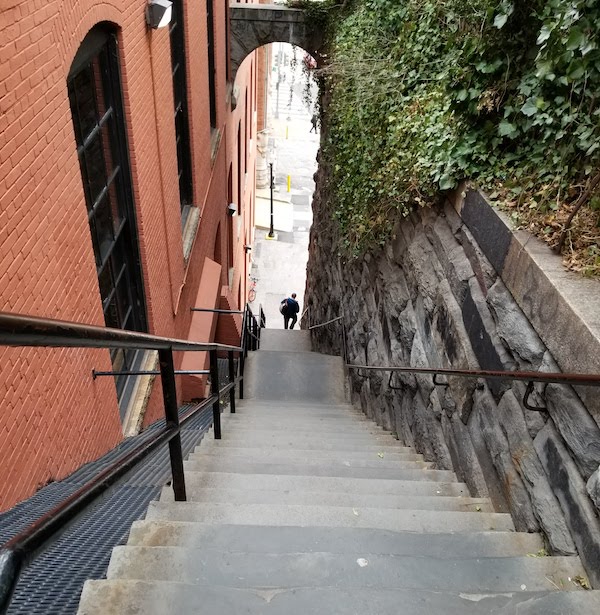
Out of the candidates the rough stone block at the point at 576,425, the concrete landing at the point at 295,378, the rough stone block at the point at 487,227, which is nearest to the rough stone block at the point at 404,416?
the rough stone block at the point at 487,227

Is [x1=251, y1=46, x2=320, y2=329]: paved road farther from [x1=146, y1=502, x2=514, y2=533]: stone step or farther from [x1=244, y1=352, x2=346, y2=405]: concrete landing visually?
[x1=146, y1=502, x2=514, y2=533]: stone step

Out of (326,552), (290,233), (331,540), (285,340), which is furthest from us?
(290,233)

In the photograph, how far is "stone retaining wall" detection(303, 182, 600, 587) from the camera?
2.24 m

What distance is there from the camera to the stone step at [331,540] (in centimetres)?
215

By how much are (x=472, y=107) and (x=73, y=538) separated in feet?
12.1

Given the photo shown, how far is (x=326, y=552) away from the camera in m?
2.18

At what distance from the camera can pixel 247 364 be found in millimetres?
9750

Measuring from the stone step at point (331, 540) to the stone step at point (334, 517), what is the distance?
0.19 m

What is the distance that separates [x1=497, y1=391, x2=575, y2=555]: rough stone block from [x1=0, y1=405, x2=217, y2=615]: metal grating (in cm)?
177

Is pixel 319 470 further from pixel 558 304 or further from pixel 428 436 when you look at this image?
pixel 558 304

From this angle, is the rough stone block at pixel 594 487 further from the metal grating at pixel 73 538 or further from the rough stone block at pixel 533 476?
the metal grating at pixel 73 538

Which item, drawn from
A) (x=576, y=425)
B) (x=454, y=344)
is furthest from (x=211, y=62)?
(x=576, y=425)

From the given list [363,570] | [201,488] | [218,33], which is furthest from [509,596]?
[218,33]

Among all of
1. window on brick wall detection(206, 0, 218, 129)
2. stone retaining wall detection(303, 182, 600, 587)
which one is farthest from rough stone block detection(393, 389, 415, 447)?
window on brick wall detection(206, 0, 218, 129)
